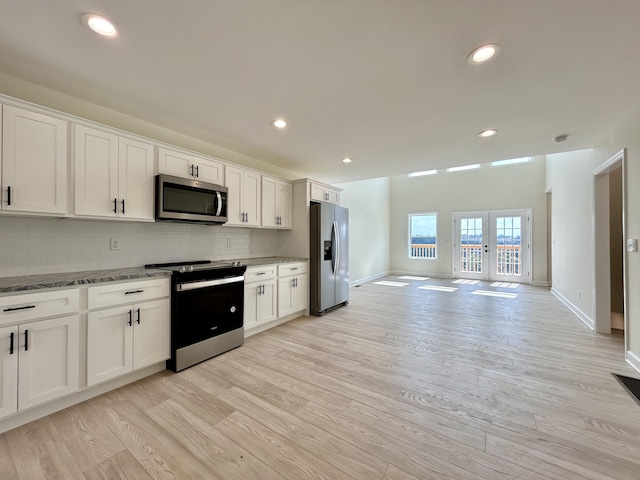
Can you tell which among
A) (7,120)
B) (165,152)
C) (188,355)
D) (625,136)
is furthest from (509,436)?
(7,120)

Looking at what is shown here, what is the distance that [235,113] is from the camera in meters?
2.65

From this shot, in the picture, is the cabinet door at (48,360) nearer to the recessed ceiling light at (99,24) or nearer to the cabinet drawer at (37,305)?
the cabinet drawer at (37,305)

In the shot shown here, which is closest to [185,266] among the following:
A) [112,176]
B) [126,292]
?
[126,292]

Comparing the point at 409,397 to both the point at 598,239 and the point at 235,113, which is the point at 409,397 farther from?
the point at 598,239

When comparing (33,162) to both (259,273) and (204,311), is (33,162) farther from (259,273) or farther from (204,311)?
(259,273)

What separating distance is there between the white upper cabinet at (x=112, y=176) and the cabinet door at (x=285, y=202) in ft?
6.24

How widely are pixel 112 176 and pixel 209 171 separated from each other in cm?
100

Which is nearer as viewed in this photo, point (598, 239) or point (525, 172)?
point (598, 239)

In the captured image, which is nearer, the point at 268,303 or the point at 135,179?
the point at 135,179

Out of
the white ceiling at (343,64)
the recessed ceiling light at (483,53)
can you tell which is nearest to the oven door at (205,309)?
the white ceiling at (343,64)

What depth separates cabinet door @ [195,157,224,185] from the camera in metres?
3.06

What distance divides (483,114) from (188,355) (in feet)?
12.5

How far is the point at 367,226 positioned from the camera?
25.4 feet

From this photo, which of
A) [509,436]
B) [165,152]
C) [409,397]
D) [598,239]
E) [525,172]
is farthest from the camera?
[525,172]
